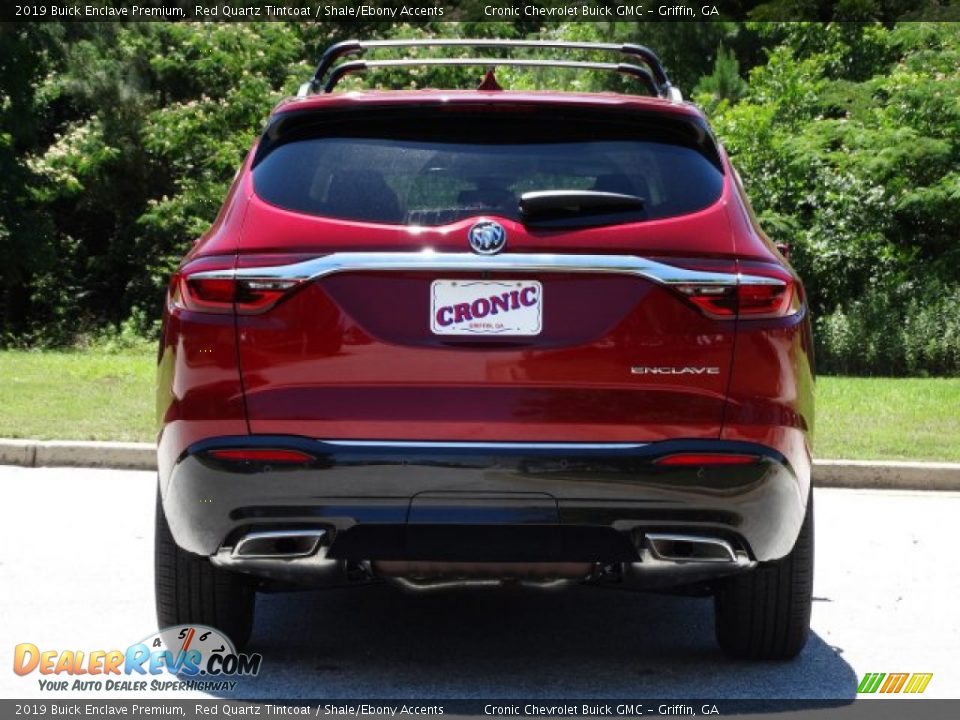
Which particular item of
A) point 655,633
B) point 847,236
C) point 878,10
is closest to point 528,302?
point 655,633

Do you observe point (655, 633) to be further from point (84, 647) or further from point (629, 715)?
point (84, 647)

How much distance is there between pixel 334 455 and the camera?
4.41 m

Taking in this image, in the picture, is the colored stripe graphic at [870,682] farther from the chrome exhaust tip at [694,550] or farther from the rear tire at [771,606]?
the chrome exhaust tip at [694,550]

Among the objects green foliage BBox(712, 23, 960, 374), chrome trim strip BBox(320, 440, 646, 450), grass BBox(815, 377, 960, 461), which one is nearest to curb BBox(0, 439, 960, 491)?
grass BBox(815, 377, 960, 461)

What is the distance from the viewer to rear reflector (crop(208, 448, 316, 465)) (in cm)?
443

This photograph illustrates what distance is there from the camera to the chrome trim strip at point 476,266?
4457 millimetres

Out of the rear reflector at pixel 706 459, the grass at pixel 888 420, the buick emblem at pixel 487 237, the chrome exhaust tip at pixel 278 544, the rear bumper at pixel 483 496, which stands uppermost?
the buick emblem at pixel 487 237

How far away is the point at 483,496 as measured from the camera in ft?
14.6

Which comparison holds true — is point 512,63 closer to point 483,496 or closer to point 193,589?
point 483,496

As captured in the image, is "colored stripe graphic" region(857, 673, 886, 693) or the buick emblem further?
"colored stripe graphic" region(857, 673, 886, 693)

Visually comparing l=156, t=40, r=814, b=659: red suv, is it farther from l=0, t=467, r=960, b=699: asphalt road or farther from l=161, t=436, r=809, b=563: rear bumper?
l=0, t=467, r=960, b=699: asphalt road

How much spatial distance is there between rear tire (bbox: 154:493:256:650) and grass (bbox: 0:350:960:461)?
5803mm

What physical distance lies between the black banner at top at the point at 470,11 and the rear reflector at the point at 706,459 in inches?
884

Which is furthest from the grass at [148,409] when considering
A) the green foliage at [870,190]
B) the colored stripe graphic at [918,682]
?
the colored stripe graphic at [918,682]
